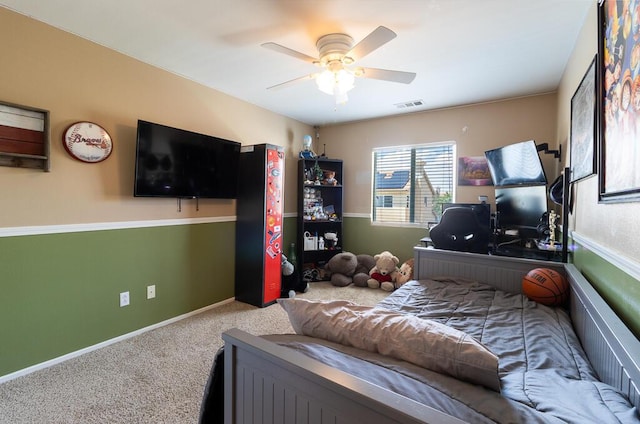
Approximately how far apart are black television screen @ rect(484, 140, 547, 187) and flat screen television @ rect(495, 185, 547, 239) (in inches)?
3.6

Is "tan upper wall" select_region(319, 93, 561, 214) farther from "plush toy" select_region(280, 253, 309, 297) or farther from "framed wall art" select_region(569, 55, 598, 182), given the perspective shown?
"plush toy" select_region(280, 253, 309, 297)

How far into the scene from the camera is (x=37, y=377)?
199 cm

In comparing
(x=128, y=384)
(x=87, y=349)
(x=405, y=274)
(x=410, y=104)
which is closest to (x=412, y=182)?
(x=410, y=104)

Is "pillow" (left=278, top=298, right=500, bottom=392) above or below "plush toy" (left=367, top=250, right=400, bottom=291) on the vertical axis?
above

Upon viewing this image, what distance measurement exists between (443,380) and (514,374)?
377 millimetres

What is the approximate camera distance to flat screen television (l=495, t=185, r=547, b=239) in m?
2.94

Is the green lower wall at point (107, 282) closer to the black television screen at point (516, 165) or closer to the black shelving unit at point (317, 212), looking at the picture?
the black television screen at point (516, 165)

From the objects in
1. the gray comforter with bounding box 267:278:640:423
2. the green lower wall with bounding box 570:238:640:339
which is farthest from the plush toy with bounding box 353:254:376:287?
the green lower wall with bounding box 570:238:640:339

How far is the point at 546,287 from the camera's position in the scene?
1.89 meters

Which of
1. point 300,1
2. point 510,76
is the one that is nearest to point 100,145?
point 300,1

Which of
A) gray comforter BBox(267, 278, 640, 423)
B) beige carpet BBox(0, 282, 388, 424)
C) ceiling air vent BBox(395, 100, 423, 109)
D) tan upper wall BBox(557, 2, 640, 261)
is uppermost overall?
ceiling air vent BBox(395, 100, 423, 109)

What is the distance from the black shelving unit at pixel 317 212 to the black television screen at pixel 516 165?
2.08 m

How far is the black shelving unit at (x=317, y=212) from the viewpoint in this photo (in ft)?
14.2

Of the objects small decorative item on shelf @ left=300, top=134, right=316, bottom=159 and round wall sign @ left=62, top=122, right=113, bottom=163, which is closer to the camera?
round wall sign @ left=62, top=122, right=113, bottom=163
